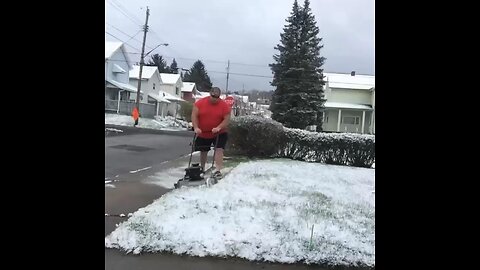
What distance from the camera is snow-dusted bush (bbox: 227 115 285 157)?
12438mm

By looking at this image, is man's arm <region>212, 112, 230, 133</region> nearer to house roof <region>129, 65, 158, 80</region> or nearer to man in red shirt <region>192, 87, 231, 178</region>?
man in red shirt <region>192, 87, 231, 178</region>

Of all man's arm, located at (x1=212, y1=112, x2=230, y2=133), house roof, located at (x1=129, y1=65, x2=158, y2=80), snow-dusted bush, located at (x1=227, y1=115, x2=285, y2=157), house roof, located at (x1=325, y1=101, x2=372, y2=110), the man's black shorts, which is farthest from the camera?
house roof, located at (x1=129, y1=65, x2=158, y2=80)

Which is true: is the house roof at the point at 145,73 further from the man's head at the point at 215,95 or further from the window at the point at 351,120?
the man's head at the point at 215,95


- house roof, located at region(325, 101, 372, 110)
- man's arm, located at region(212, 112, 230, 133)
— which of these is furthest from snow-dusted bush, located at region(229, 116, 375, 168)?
house roof, located at region(325, 101, 372, 110)

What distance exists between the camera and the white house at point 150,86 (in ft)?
176

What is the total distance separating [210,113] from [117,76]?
39703mm

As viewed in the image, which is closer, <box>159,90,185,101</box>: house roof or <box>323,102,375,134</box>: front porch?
<box>323,102,375,134</box>: front porch

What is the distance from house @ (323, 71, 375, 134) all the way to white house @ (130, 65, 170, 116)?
2084 centimetres

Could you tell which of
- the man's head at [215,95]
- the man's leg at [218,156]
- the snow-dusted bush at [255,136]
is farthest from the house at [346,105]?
the man's head at [215,95]
